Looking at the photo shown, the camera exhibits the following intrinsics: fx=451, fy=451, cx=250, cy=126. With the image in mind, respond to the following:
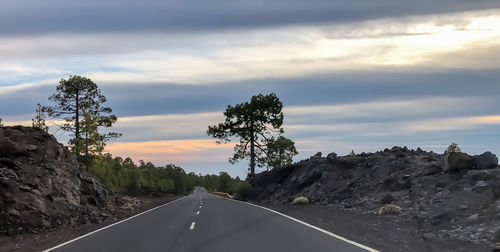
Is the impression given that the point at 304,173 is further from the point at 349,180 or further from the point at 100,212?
the point at 100,212

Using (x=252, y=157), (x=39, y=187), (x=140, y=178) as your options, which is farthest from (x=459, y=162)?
(x=140, y=178)

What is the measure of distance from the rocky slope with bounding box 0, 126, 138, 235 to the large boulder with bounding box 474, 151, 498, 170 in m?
18.5

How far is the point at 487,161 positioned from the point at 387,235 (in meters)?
10.7

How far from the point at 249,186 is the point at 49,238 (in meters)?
37.2

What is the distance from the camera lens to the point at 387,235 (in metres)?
13.8

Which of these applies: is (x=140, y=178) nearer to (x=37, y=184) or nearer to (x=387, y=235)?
(x=37, y=184)

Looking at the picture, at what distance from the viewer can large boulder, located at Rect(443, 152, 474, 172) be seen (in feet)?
72.8

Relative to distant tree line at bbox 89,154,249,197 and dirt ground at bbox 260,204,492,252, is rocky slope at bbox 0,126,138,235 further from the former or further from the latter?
distant tree line at bbox 89,154,249,197

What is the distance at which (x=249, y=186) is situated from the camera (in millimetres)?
51406

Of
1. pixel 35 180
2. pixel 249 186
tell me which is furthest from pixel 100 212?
pixel 249 186

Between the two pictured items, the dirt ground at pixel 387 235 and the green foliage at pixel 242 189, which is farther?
the green foliage at pixel 242 189

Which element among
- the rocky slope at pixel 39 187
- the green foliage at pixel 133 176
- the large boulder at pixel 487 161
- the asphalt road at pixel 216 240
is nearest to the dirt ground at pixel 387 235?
the asphalt road at pixel 216 240

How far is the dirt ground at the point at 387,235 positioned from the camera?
11.2m

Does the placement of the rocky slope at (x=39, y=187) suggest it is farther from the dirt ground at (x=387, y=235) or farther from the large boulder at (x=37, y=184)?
the dirt ground at (x=387, y=235)
